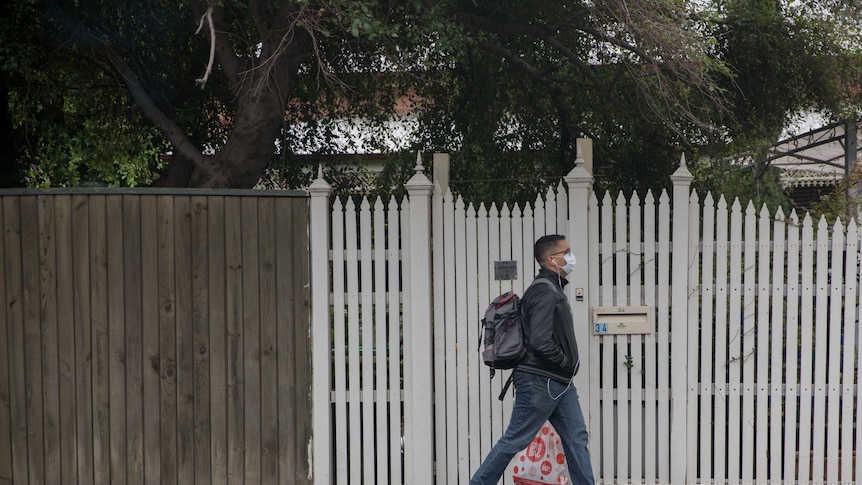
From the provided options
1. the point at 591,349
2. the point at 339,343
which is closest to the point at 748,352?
the point at 591,349

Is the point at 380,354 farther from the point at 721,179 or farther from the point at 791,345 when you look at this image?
the point at 721,179

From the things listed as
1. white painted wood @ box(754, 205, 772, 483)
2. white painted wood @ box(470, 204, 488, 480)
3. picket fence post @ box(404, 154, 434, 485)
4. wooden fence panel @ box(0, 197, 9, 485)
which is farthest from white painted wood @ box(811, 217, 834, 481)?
wooden fence panel @ box(0, 197, 9, 485)

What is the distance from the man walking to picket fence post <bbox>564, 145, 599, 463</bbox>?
0.34 metres

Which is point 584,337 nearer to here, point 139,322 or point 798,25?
point 139,322

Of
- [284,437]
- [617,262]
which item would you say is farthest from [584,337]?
[284,437]

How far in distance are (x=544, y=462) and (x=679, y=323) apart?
4.14 feet

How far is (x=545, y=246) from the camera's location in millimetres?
5383

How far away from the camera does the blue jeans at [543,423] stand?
17.3 ft

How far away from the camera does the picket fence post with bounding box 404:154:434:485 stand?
586 cm

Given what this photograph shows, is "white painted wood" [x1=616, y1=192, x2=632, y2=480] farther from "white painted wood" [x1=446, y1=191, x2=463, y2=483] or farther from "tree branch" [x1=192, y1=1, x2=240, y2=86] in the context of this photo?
"tree branch" [x1=192, y1=1, x2=240, y2=86]

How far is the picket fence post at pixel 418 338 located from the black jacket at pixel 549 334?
83 centimetres

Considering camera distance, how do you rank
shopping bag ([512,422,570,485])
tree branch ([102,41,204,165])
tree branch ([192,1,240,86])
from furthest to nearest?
tree branch ([102,41,204,165]), tree branch ([192,1,240,86]), shopping bag ([512,422,570,485])

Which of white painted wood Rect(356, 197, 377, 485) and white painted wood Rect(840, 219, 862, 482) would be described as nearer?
white painted wood Rect(840, 219, 862, 482)

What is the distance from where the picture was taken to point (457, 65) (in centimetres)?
848
